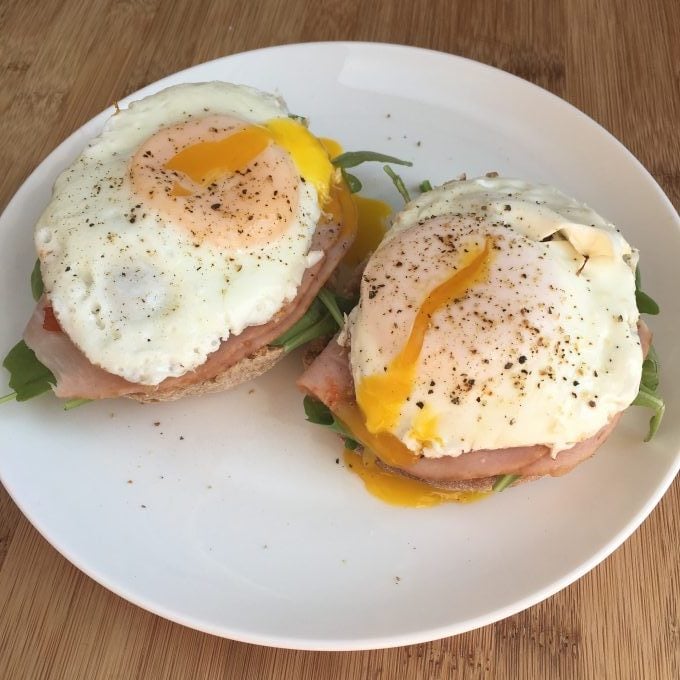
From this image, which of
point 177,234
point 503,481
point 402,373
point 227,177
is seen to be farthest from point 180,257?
point 503,481

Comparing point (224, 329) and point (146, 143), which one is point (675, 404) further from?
point (146, 143)

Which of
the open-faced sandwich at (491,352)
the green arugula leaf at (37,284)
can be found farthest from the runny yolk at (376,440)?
the green arugula leaf at (37,284)

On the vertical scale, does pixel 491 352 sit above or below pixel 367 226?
above

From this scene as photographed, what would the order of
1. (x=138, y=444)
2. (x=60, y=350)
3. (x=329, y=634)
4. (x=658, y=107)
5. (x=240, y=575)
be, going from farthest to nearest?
(x=658, y=107) < (x=138, y=444) < (x=60, y=350) < (x=240, y=575) < (x=329, y=634)

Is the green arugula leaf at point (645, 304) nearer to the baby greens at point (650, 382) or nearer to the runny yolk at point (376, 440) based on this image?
the baby greens at point (650, 382)

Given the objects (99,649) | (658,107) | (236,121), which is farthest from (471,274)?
(658,107)

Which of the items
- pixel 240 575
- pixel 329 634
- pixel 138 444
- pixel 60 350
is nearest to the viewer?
pixel 329 634

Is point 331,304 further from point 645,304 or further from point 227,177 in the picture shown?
point 645,304

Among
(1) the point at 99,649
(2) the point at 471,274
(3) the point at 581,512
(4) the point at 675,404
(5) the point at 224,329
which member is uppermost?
(2) the point at 471,274
